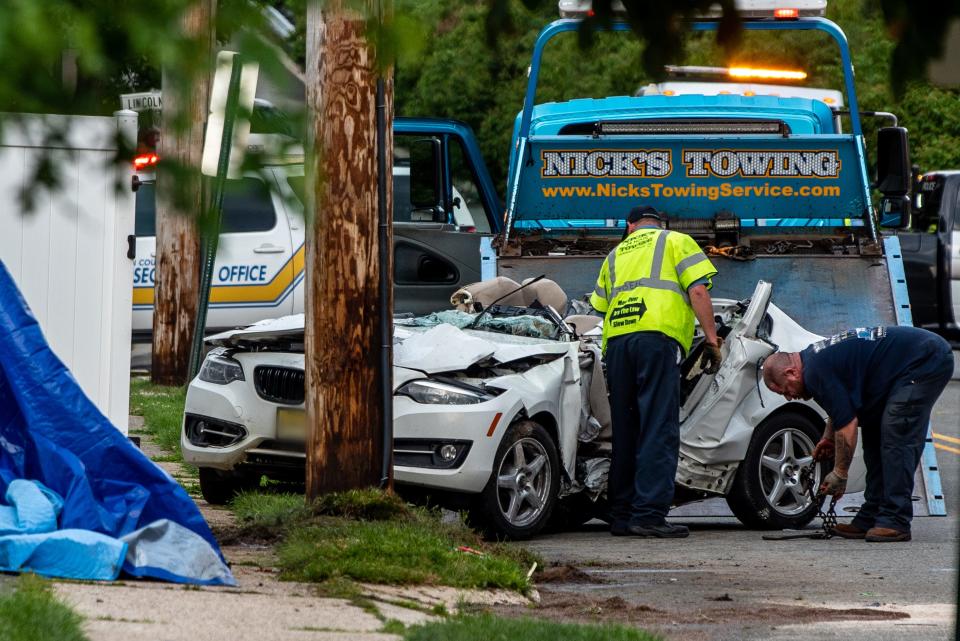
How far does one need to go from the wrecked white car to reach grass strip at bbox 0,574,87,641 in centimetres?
314

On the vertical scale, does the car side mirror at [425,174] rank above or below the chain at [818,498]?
above

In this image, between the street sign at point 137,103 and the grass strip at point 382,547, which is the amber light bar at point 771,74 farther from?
the street sign at point 137,103

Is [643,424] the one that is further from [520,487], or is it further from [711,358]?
[520,487]

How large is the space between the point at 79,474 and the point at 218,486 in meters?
2.99

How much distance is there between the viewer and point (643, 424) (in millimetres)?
8859

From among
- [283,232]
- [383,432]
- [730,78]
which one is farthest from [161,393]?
[383,432]

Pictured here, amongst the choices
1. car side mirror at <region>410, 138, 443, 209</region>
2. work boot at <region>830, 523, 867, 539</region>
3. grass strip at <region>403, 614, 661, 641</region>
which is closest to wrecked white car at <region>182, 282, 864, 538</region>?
work boot at <region>830, 523, 867, 539</region>

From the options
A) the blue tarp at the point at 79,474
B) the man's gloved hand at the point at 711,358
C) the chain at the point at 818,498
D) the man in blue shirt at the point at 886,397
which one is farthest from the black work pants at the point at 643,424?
the blue tarp at the point at 79,474

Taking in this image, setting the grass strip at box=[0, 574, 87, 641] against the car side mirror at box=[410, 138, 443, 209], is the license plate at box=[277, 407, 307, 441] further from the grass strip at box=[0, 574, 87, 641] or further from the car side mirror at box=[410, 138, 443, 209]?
the car side mirror at box=[410, 138, 443, 209]

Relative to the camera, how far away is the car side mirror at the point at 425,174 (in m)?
13.9

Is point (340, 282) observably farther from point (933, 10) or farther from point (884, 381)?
point (933, 10)

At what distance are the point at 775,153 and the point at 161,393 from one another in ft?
22.6

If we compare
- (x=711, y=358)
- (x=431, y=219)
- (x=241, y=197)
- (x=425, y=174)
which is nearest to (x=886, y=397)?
(x=711, y=358)

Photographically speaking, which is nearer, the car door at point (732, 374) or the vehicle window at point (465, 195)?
the car door at point (732, 374)
